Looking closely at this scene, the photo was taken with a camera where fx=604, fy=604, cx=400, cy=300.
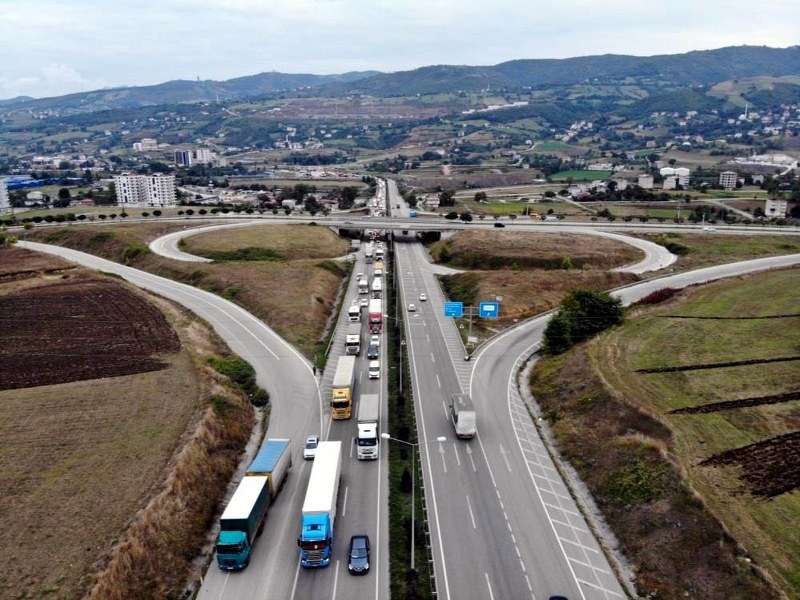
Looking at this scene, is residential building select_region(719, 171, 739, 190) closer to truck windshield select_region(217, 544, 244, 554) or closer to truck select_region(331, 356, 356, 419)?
truck select_region(331, 356, 356, 419)

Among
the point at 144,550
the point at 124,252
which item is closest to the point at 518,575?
the point at 144,550

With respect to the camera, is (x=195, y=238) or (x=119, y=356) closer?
(x=119, y=356)

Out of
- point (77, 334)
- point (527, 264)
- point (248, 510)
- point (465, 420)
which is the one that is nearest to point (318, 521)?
point (248, 510)

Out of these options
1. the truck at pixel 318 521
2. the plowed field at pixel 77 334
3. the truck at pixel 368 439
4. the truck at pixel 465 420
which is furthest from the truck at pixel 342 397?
the plowed field at pixel 77 334

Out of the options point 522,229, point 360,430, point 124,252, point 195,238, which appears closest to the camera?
point 360,430

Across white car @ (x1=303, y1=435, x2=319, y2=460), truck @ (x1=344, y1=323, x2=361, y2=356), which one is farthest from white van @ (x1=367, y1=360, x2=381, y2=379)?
white car @ (x1=303, y1=435, x2=319, y2=460)

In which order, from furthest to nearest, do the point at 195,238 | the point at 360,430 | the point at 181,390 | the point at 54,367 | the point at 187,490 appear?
the point at 195,238 → the point at 54,367 → the point at 181,390 → the point at 360,430 → the point at 187,490

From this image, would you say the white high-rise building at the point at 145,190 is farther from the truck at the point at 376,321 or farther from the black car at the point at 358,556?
the black car at the point at 358,556

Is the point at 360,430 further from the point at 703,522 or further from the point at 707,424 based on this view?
the point at 707,424
